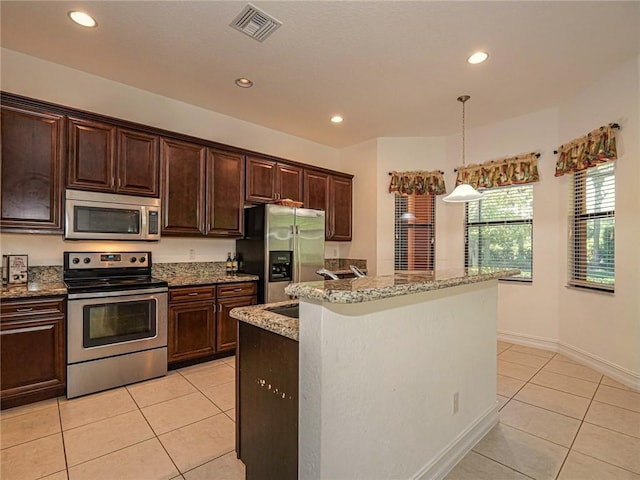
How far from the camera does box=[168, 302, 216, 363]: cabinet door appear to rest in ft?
10.6

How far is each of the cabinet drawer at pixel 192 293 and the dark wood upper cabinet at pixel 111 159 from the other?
102 centimetres

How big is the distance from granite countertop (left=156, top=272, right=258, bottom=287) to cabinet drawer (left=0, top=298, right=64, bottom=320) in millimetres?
879

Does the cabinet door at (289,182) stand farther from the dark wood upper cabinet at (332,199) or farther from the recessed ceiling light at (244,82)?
the recessed ceiling light at (244,82)

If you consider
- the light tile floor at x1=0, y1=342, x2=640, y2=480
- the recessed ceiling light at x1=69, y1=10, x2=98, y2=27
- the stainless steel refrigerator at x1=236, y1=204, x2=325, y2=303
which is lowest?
the light tile floor at x1=0, y1=342, x2=640, y2=480

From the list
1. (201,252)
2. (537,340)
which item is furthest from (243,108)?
(537,340)

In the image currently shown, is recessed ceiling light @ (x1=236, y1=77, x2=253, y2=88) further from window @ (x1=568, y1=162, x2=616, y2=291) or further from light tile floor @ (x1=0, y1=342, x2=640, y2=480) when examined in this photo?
window @ (x1=568, y1=162, x2=616, y2=291)

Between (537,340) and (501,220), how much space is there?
5.26ft

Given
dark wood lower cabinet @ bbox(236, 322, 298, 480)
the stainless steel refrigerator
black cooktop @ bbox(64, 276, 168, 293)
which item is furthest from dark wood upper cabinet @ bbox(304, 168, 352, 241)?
dark wood lower cabinet @ bbox(236, 322, 298, 480)

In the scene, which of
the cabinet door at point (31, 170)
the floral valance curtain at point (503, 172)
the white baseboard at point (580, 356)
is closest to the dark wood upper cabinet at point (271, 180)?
the cabinet door at point (31, 170)

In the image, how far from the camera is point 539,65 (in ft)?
9.91

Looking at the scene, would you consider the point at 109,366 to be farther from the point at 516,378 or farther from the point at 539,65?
the point at 539,65

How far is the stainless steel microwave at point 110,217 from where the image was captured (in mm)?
2854

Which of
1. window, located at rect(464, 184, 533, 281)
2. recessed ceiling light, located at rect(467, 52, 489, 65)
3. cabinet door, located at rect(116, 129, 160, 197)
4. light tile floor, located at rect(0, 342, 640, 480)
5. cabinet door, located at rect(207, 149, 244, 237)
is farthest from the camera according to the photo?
window, located at rect(464, 184, 533, 281)

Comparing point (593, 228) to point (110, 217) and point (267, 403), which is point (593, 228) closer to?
point (267, 403)
